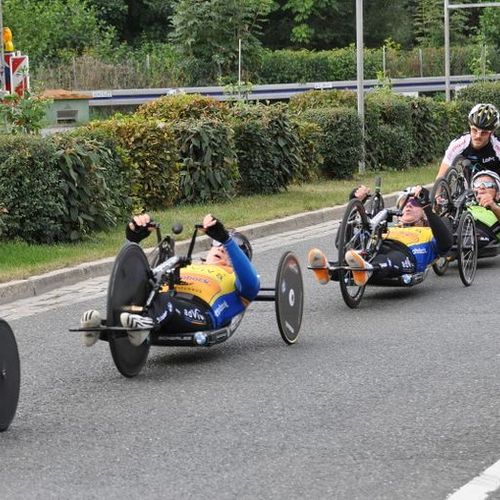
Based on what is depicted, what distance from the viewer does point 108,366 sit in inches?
358

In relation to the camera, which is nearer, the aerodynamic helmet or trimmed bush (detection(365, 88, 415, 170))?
the aerodynamic helmet

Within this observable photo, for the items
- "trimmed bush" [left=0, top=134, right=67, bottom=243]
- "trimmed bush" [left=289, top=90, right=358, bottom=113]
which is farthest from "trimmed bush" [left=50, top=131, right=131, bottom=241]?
"trimmed bush" [left=289, top=90, right=358, bottom=113]

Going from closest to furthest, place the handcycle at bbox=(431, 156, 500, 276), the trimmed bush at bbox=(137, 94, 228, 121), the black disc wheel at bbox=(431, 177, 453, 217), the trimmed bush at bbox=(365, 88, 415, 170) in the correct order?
the handcycle at bbox=(431, 156, 500, 276) → the black disc wheel at bbox=(431, 177, 453, 217) → the trimmed bush at bbox=(137, 94, 228, 121) → the trimmed bush at bbox=(365, 88, 415, 170)

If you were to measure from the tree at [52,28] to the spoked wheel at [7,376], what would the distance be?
37.8 metres

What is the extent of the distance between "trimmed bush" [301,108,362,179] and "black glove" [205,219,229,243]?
12590 millimetres

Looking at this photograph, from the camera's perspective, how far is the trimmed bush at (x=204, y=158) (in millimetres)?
17578

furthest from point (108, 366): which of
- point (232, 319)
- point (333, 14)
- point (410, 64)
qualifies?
point (333, 14)

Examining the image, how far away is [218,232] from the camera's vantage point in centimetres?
880

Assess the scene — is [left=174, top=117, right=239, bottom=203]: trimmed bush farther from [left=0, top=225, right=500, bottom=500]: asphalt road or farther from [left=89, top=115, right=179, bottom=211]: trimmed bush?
[left=0, top=225, right=500, bottom=500]: asphalt road

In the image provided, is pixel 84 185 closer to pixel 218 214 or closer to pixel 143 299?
pixel 218 214

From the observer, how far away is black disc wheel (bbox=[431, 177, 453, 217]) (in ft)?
41.3

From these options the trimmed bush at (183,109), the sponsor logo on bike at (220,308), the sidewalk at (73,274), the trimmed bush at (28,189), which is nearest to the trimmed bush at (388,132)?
the trimmed bush at (183,109)

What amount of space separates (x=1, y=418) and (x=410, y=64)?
164 ft

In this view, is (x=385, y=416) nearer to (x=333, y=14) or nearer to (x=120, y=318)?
(x=120, y=318)
